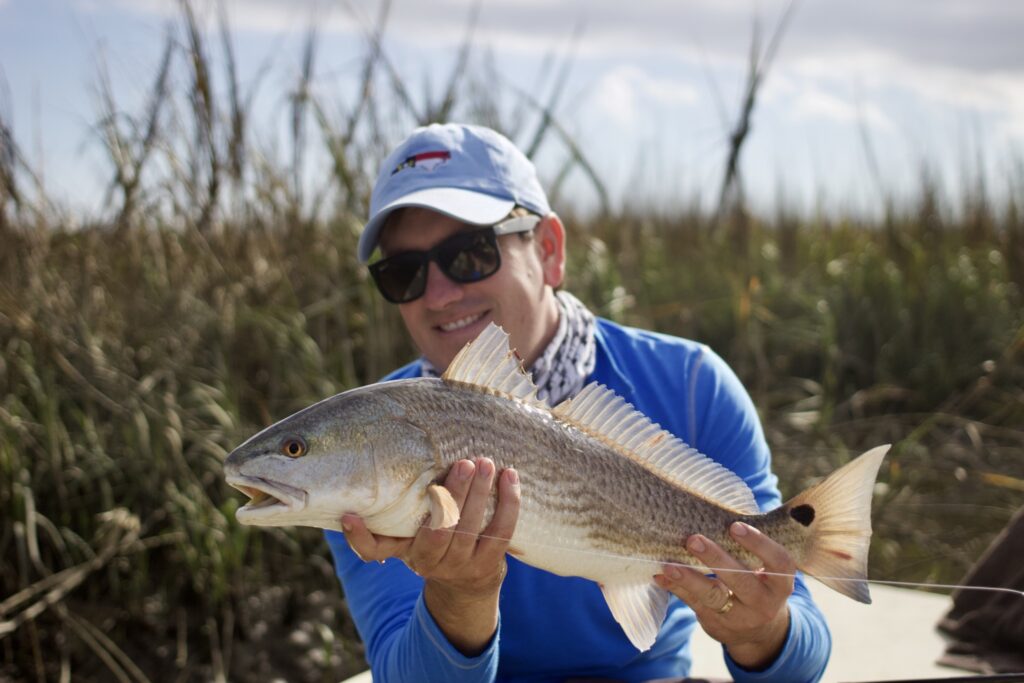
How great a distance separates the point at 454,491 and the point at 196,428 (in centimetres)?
306

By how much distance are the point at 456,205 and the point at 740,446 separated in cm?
99

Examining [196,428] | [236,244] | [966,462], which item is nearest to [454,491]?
[196,428]

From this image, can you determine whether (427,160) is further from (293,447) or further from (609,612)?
(609,612)

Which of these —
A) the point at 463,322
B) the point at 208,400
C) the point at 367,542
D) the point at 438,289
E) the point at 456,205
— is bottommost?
the point at 208,400

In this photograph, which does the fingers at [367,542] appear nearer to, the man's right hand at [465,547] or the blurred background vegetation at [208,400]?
the man's right hand at [465,547]

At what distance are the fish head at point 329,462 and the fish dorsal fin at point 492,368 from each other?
0.17 meters

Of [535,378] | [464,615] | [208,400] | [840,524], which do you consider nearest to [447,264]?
[535,378]

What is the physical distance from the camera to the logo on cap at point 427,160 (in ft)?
8.92

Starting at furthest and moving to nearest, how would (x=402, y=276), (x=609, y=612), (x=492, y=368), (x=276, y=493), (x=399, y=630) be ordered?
(x=402, y=276)
(x=609, y=612)
(x=399, y=630)
(x=492, y=368)
(x=276, y=493)

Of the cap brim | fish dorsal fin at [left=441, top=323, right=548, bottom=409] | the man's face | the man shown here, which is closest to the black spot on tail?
the man

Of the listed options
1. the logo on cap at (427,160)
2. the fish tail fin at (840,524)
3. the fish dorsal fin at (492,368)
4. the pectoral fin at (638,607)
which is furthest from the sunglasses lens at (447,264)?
the fish tail fin at (840,524)

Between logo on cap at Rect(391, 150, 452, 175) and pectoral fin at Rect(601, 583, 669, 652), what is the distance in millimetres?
1237

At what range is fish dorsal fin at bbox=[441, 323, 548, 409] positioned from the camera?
199 centimetres

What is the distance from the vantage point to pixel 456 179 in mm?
2697
